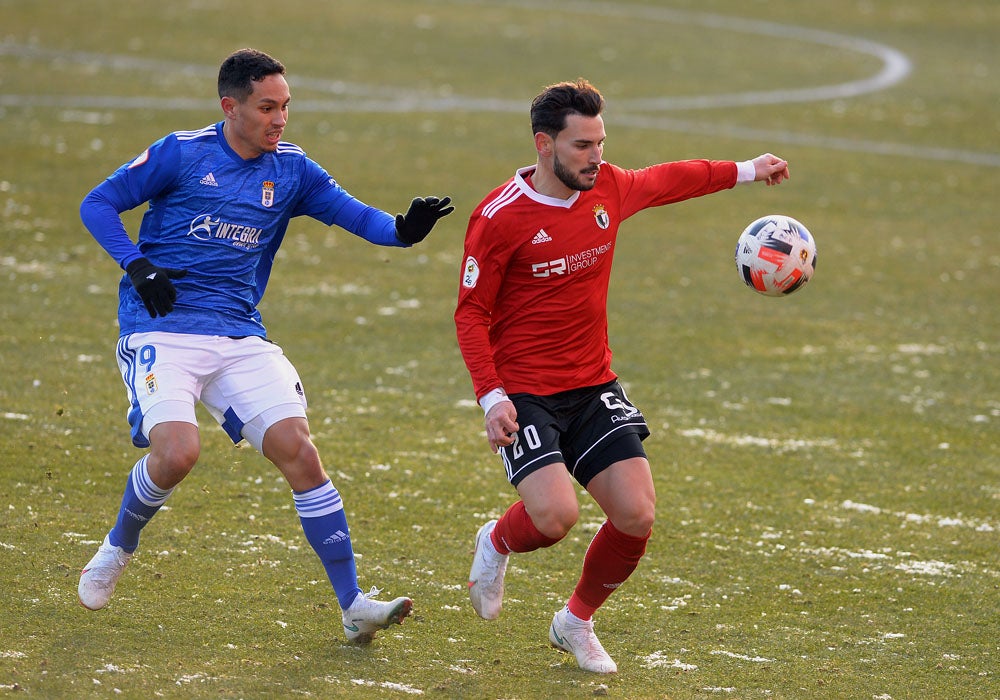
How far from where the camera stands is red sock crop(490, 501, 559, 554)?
18.0 feet

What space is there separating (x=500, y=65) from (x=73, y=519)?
1557 cm

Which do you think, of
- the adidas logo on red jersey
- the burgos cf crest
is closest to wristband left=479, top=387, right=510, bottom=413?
the adidas logo on red jersey

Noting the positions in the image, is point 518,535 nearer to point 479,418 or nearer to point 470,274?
point 470,274

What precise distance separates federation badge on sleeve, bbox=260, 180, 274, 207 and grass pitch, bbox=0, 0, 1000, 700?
5.74ft

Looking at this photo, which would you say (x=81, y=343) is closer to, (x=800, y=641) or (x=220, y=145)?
(x=220, y=145)

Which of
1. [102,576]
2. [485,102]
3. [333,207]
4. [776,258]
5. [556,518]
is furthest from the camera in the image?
[485,102]

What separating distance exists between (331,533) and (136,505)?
823mm

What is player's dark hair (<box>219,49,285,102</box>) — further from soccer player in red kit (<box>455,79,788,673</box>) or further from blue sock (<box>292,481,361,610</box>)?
blue sock (<box>292,481,361,610</box>)

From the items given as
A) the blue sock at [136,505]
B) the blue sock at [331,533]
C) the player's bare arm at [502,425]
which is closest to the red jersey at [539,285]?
the player's bare arm at [502,425]

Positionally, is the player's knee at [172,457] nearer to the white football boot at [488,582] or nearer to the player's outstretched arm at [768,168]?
the white football boot at [488,582]

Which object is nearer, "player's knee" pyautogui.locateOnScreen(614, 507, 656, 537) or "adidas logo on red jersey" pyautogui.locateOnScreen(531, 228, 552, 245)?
"player's knee" pyautogui.locateOnScreen(614, 507, 656, 537)

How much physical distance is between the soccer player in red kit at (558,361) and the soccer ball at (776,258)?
888 millimetres

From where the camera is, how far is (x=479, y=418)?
8664 mm

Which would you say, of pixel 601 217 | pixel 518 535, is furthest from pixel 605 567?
pixel 601 217
